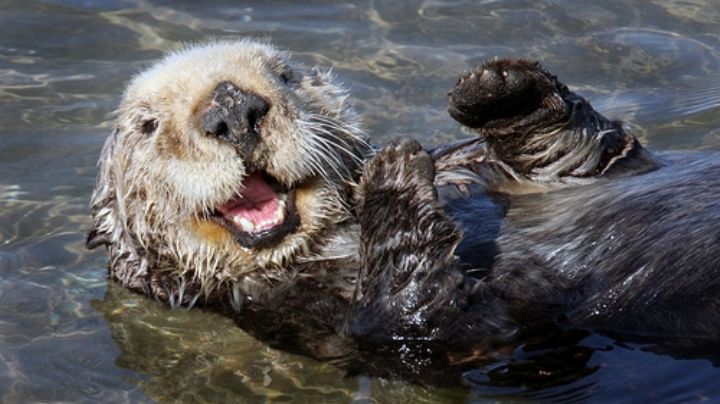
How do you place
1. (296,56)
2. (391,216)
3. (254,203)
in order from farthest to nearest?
1. (296,56)
2. (254,203)
3. (391,216)

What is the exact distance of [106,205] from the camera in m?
5.53

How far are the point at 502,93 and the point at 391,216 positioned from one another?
795 mm

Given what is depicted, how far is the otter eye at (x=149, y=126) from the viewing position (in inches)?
203

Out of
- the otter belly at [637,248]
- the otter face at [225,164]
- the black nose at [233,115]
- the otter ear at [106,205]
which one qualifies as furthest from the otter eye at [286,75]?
the otter belly at [637,248]

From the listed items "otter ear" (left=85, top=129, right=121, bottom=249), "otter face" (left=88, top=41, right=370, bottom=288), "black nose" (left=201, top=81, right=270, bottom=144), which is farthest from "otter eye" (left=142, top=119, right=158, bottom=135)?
"black nose" (left=201, top=81, right=270, bottom=144)

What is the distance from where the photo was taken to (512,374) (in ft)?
15.6

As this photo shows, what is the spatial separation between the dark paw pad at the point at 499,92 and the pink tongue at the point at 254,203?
887 millimetres

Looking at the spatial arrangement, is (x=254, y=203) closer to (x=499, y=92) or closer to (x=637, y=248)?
(x=499, y=92)

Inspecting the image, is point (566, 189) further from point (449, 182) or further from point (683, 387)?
point (683, 387)

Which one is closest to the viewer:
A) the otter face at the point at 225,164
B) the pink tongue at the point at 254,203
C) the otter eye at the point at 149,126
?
the otter face at the point at 225,164

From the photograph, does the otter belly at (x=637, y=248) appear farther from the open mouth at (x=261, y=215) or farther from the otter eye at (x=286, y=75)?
the otter eye at (x=286, y=75)

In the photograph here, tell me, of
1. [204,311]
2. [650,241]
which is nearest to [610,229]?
[650,241]

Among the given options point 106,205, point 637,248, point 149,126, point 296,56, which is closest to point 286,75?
point 149,126

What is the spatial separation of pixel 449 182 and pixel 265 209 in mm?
897
